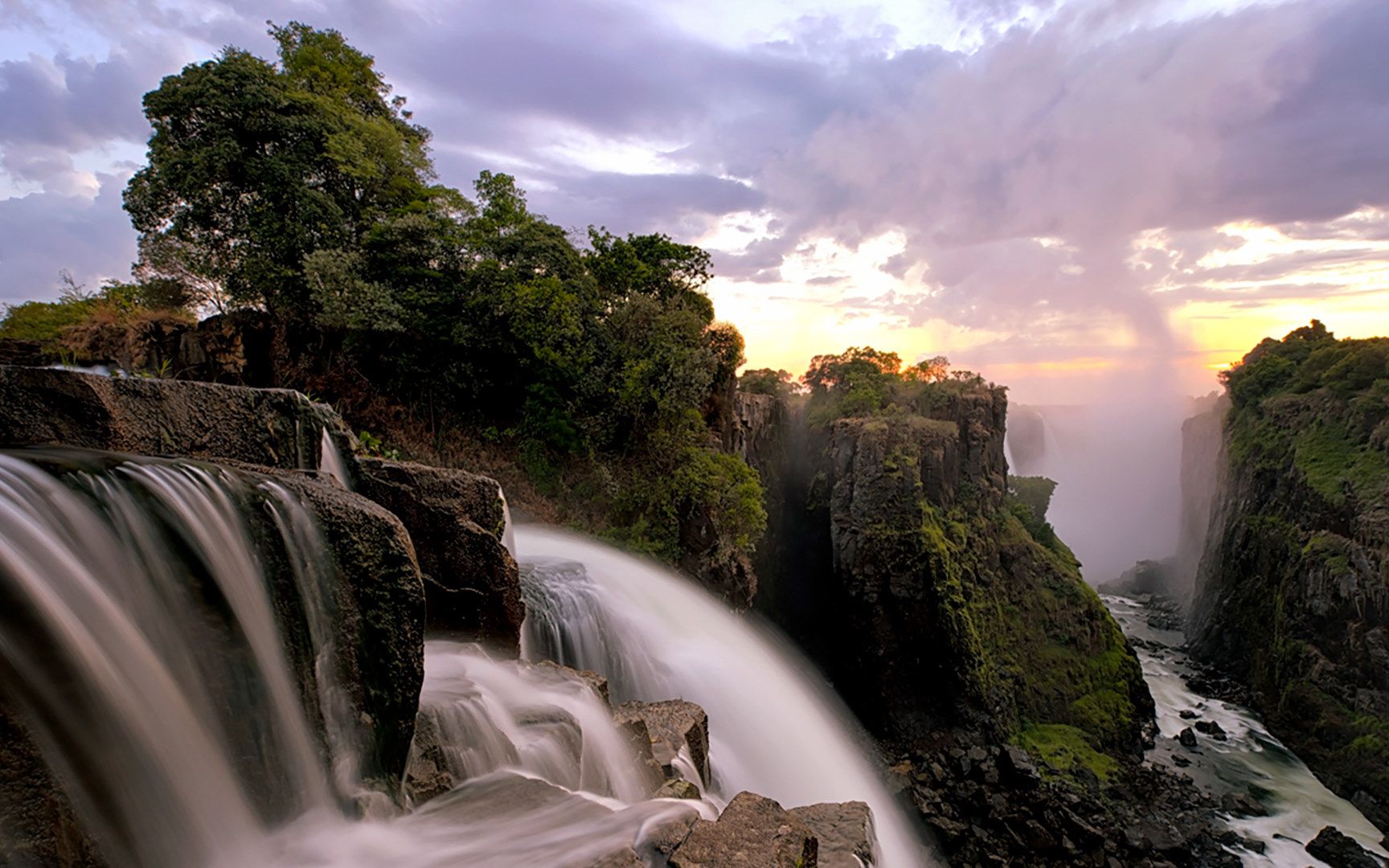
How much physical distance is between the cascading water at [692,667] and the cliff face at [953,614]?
10722 mm

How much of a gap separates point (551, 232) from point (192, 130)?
8.44 metres

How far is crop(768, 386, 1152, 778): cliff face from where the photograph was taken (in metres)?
23.5

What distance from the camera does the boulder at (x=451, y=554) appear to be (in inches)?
307

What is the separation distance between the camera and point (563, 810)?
5145 millimetres

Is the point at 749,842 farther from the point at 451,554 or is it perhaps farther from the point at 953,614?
the point at 953,614

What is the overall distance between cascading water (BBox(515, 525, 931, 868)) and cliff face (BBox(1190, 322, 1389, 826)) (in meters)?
20.4

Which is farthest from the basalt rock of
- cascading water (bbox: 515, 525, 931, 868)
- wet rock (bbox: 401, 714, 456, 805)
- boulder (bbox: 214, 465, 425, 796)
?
cascading water (bbox: 515, 525, 931, 868)

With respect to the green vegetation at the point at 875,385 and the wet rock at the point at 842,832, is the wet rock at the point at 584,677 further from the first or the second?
the green vegetation at the point at 875,385

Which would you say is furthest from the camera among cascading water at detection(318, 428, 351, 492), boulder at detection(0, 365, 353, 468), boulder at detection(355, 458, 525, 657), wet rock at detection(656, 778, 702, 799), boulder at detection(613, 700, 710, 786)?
boulder at detection(355, 458, 525, 657)

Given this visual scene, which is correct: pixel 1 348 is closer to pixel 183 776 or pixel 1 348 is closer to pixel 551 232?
pixel 551 232

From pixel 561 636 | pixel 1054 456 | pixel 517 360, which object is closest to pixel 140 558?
pixel 561 636

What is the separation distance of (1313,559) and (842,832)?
3071 cm

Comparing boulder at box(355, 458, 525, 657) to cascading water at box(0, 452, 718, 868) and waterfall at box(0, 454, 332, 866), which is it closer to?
cascading water at box(0, 452, 718, 868)

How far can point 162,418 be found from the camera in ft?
18.8
